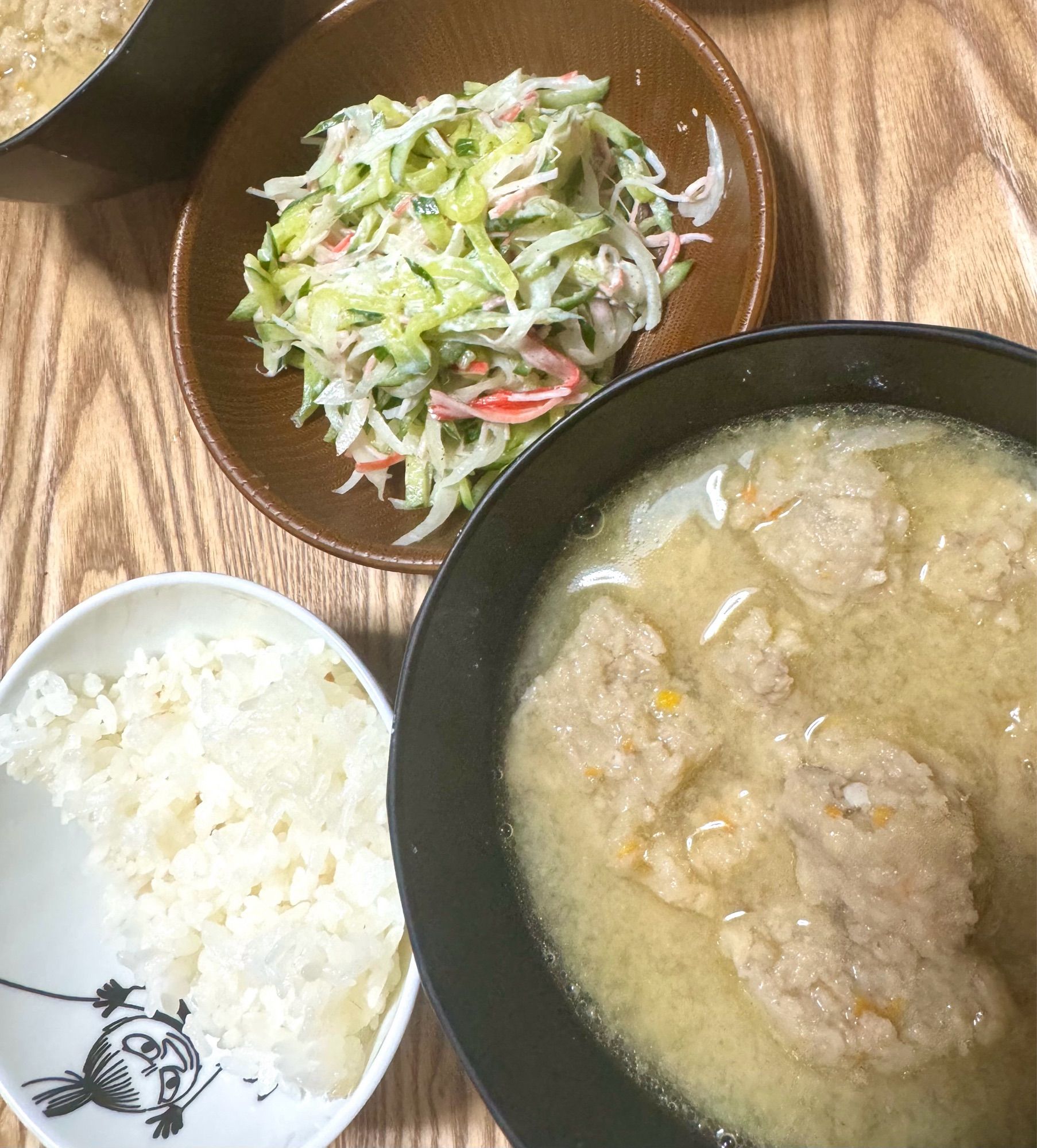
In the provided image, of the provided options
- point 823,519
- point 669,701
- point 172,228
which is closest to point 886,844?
point 669,701

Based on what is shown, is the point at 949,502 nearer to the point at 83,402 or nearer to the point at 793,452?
the point at 793,452

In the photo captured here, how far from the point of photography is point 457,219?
6.22ft

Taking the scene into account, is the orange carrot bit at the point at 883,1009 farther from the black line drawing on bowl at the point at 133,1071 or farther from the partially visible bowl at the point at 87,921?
the black line drawing on bowl at the point at 133,1071

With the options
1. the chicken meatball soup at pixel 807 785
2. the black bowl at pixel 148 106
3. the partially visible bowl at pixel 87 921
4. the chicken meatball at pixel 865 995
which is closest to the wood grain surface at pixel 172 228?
the partially visible bowl at pixel 87 921

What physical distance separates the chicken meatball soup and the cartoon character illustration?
0.85 meters

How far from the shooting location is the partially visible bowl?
1.81m

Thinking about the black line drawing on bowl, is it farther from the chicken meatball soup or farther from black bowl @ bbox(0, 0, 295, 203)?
black bowl @ bbox(0, 0, 295, 203)

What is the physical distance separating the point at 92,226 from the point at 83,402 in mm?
470

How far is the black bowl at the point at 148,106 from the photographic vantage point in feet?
5.82

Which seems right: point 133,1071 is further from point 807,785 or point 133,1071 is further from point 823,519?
point 823,519

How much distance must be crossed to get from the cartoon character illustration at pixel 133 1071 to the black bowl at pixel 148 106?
5.66 feet

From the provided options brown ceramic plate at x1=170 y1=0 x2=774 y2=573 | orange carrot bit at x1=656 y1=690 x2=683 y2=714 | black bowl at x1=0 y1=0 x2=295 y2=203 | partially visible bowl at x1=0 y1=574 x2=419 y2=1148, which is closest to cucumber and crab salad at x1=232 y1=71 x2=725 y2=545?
brown ceramic plate at x1=170 y1=0 x2=774 y2=573

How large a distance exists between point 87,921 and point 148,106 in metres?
1.76

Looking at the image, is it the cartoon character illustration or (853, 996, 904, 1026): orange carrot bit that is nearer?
(853, 996, 904, 1026): orange carrot bit
